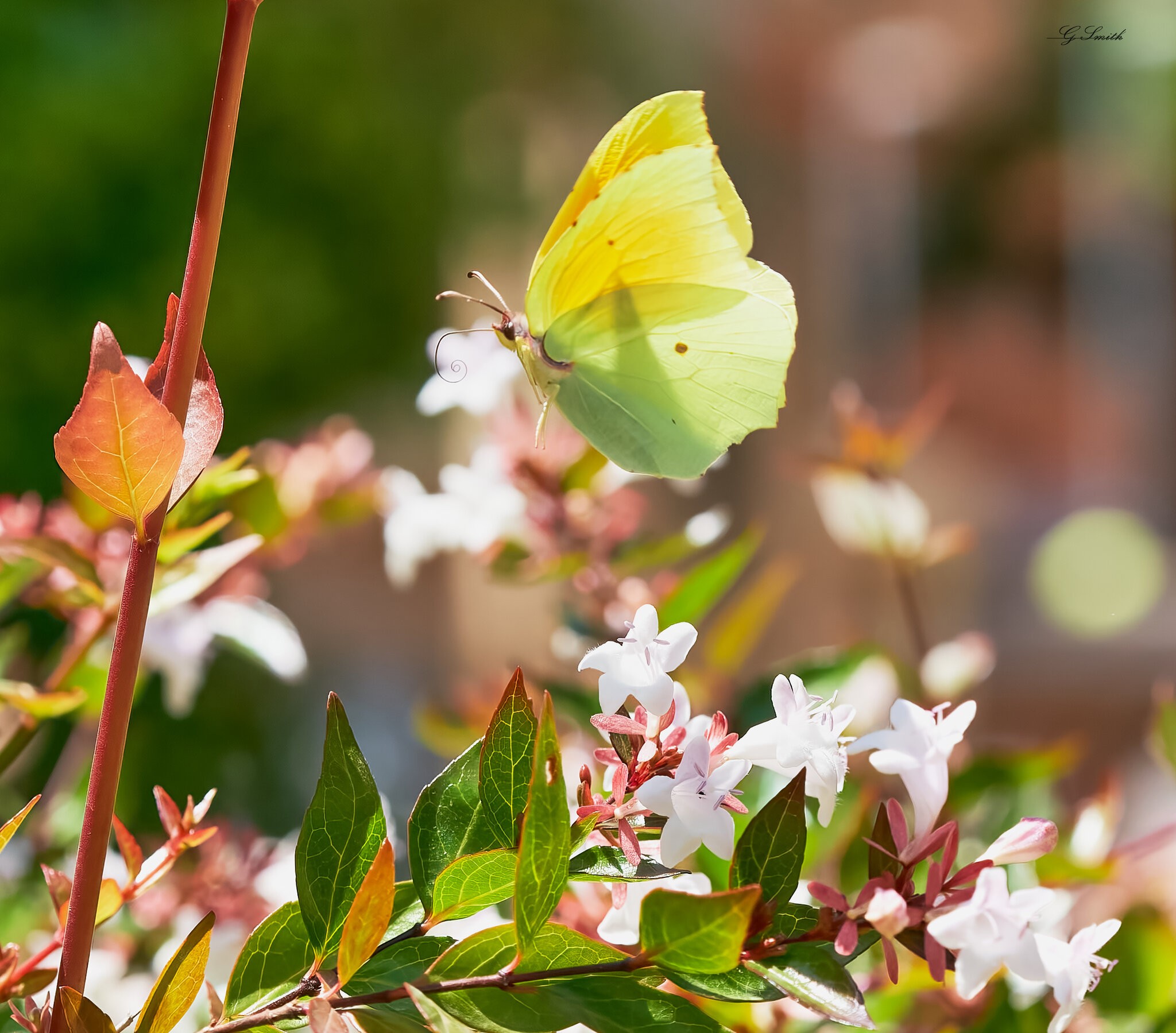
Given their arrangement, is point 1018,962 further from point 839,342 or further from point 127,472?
point 839,342

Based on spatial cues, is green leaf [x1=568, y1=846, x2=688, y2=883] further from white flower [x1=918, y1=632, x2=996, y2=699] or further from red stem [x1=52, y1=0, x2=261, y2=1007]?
white flower [x1=918, y1=632, x2=996, y2=699]

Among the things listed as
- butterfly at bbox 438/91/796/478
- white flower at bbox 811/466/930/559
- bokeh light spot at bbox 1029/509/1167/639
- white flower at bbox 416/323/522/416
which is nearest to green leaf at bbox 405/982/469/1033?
butterfly at bbox 438/91/796/478

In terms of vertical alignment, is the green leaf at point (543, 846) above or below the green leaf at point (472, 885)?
above

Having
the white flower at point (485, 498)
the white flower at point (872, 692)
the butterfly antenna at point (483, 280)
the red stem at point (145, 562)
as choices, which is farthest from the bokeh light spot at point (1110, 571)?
the red stem at point (145, 562)

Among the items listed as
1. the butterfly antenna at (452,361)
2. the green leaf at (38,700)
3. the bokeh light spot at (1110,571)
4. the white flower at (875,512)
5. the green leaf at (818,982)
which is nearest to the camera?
the green leaf at (818,982)

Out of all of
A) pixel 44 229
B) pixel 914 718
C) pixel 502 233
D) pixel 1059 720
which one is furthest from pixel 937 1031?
pixel 1059 720

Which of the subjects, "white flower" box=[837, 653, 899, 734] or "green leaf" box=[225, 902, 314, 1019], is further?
"white flower" box=[837, 653, 899, 734]
